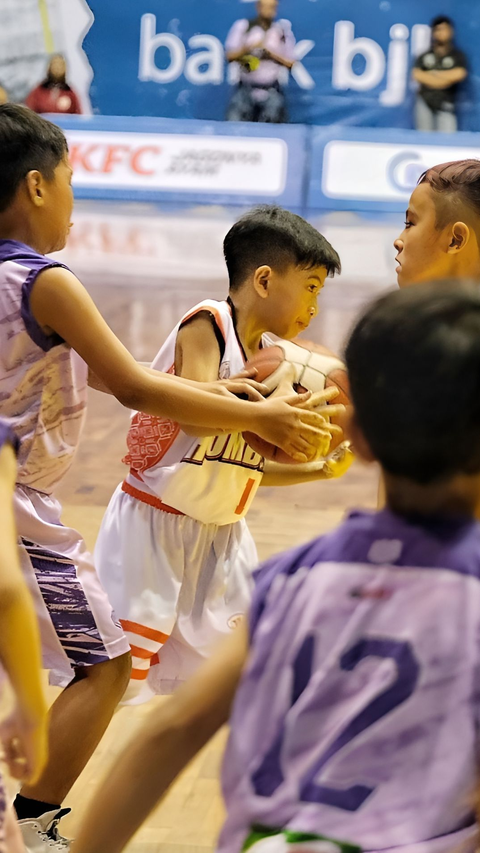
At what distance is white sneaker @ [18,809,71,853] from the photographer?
226 cm

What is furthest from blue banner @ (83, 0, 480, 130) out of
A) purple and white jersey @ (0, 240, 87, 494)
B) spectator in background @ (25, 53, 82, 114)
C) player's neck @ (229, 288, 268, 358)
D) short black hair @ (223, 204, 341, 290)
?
purple and white jersey @ (0, 240, 87, 494)

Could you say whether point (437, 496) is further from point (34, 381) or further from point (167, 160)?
point (167, 160)

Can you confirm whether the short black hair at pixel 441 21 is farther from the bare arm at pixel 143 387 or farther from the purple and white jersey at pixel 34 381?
the purple and white jersey at pixel 34 381

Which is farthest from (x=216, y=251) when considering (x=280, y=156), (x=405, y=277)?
(x=405, y=277)

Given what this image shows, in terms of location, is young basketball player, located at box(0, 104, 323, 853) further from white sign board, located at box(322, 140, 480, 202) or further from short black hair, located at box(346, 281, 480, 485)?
white sign board, located at box(322, 140, 480, 202)

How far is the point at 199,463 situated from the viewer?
2818 mm

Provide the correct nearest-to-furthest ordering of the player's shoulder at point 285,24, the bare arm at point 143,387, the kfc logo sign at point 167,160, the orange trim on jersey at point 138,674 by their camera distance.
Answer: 1. the bare arm at point 143,387
2. the orange trim on jersey at point 138,674
3. the kfc logo sign at point 167,160
4. the player's shoulder at point 285,24

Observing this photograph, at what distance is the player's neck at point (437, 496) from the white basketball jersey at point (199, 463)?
65.7 inches

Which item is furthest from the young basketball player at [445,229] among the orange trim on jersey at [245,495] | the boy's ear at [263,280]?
the orange trim on jersey at [245,495]

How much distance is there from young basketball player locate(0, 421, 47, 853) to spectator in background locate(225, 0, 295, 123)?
1472 centimetres

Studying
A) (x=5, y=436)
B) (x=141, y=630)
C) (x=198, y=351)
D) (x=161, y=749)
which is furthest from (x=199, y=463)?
(x=161, y=749)

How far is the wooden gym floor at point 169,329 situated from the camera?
2.61 meters

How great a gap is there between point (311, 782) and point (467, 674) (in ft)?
0.62

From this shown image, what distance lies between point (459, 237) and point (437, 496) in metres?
1.45
